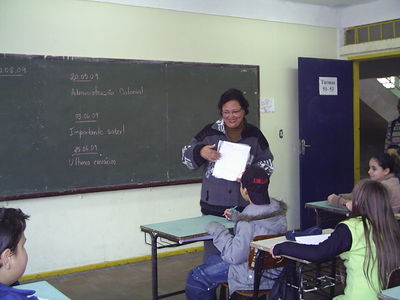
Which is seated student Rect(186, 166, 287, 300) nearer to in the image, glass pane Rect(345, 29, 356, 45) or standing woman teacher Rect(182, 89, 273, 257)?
standing woman teacher Rect(182, 89, 273, 257)

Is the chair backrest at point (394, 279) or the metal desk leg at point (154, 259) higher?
the chair backrest at point (394, 279)

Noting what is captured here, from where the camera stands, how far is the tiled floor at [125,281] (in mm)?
4266

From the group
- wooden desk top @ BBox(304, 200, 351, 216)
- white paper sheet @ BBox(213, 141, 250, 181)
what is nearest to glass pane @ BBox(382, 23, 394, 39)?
wooden desk top @ BBox(304, 200, 351, 216)

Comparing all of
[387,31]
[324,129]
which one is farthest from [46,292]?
[387,31]

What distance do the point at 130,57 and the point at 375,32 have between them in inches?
123

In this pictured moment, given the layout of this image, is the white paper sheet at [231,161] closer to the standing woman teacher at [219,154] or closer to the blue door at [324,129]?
the standing woman teacher at [219,154]

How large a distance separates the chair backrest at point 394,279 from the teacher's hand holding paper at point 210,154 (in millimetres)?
1448

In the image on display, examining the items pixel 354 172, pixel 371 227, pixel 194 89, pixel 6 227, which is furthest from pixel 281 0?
pixel 6 227

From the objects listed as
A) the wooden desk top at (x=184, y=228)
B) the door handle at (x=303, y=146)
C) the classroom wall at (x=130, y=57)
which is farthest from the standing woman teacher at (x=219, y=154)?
the door handle at (x=303, y=146)

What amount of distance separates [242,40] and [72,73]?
2.05 metres

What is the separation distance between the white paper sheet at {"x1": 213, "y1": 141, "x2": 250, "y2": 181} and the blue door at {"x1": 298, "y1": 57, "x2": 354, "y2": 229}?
3.00 metres

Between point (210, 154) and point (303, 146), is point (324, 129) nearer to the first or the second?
point (303, 146)

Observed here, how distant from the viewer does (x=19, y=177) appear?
450cm

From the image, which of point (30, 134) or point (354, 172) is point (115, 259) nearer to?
point (30, 134)
